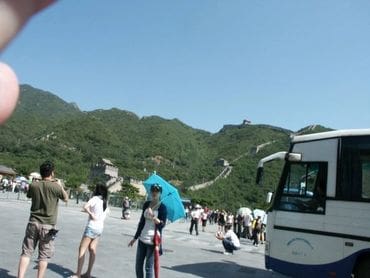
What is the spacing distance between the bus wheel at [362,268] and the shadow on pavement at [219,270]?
3.22 meters

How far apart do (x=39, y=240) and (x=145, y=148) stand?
139626 millimetres

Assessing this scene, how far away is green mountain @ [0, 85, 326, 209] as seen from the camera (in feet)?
369

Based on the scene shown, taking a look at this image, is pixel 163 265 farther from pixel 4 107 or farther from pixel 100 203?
pixel 4 107

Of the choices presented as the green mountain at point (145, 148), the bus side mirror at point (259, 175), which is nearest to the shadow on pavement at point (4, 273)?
the bus side mirror at point (259, 175)

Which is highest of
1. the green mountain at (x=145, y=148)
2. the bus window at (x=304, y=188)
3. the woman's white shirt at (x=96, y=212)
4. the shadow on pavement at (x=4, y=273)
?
the green mountain at (x=145, y=148)

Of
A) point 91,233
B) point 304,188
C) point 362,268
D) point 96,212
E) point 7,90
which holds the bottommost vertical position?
point 362,268

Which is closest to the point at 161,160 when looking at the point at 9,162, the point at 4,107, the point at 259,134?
the point at 259,134

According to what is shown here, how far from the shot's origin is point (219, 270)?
494 inches

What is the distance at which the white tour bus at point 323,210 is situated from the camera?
9.37 m

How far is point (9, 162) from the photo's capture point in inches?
4013

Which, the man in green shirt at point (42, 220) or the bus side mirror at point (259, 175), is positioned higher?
the bus side mirror at point (259, 175)

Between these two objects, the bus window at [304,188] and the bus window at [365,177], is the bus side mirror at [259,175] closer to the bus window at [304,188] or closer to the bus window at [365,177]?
the bus window at [304,188]

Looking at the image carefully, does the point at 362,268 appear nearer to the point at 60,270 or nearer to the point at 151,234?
the point at 151,234

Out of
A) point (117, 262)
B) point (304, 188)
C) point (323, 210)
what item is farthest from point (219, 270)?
point (323, 210)
